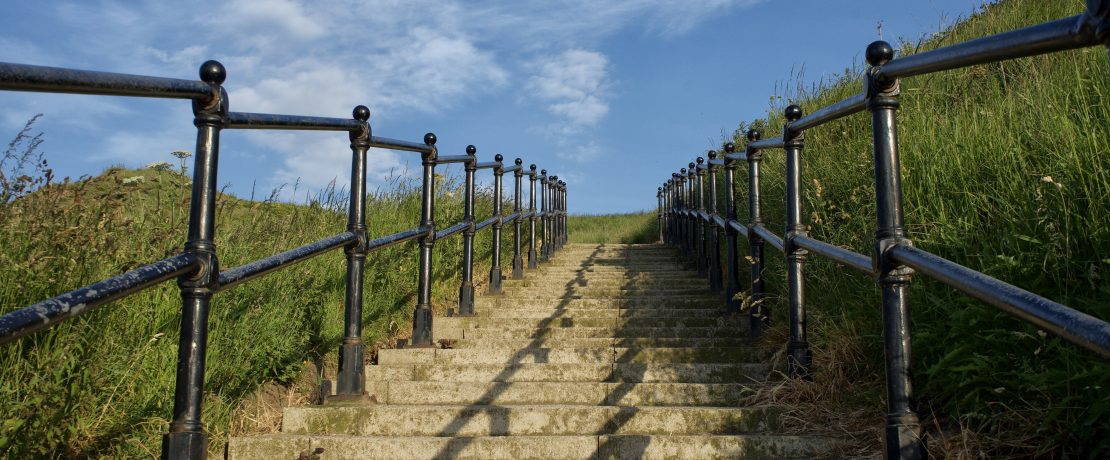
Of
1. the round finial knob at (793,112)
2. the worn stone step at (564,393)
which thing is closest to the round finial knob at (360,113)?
the worn stone step at (564,393)

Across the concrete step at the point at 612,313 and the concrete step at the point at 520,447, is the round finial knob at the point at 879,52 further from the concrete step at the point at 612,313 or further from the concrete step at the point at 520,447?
the concrete step at the point at 612,313

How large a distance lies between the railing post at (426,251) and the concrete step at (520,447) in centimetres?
170

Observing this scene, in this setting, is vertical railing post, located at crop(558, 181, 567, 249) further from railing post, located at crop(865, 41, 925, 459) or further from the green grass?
railing post, located at crop(865, 41, 925, 459)

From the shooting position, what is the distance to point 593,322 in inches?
235

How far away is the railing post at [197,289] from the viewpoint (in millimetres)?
2451

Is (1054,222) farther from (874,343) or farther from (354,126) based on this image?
(354,126)

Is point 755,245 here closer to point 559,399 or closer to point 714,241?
point 559,399

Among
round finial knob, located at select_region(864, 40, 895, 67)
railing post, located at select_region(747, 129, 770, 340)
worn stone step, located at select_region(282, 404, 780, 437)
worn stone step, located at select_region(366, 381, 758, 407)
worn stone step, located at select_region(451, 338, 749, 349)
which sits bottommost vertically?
worn stone step, located at select_region(282, 404, 780, 437)

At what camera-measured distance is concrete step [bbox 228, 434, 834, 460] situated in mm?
3318

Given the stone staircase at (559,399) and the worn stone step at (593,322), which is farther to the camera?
the worn stone step at (593,322)

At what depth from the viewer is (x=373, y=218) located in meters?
6.48

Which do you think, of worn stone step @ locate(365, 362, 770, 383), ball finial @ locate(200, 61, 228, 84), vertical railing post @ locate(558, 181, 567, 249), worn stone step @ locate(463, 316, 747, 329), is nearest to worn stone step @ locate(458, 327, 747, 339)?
worn stone step @ locate(463, 316, 747, 329)

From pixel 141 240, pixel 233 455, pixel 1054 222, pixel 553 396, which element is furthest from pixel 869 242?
pixel 141 240

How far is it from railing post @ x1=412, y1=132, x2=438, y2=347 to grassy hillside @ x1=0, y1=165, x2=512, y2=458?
0.53 meters
